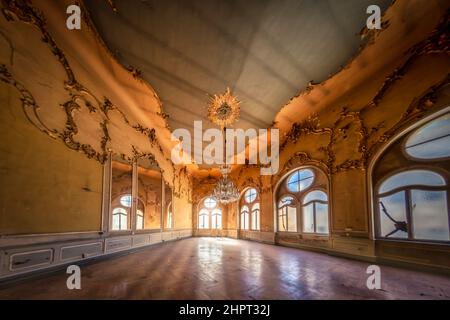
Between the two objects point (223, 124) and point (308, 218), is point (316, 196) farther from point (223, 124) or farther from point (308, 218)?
point (223, 124)

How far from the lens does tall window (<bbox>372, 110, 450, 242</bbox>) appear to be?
3.84 meters

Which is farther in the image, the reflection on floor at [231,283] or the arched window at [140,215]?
the arched window at [140,215]

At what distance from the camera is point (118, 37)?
380 cm

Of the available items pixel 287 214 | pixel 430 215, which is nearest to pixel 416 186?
pixel 430 215

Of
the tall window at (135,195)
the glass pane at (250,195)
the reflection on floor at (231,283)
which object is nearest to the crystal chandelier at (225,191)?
the tall window at (135,195)

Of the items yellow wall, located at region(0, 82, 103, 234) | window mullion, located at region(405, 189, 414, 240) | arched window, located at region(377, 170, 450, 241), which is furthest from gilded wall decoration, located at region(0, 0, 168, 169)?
window mullion, located at region(405, 189, 414, 240)

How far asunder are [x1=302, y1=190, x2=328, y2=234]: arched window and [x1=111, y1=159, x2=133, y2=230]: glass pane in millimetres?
5876

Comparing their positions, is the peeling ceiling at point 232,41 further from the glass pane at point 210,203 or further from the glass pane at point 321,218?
the glass pane at point 210,203

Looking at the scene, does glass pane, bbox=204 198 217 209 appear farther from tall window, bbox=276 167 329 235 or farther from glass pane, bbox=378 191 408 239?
glass pane, bbox=378 191 408 239

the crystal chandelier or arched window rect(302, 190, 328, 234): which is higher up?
the crystal chandelier

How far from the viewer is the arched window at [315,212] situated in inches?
250

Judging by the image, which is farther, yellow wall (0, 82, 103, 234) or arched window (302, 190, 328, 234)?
arched window (302, 190, 328, 234)

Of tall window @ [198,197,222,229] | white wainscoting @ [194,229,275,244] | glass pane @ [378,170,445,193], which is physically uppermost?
glass pane @ [378,170,445,193]

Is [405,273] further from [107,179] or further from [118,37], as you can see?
[118,37]
